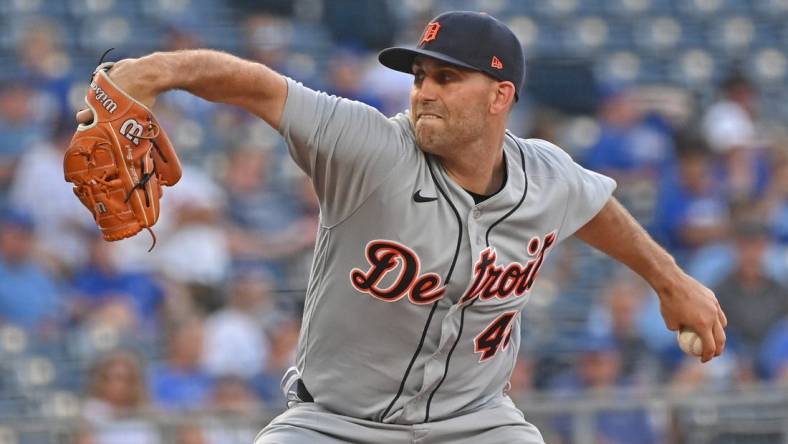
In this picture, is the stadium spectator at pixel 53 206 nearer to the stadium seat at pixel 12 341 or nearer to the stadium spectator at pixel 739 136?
the stadium seat at pixel 12 341

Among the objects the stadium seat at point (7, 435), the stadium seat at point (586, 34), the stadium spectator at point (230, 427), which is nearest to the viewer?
the stadium seat at point (7, 435)

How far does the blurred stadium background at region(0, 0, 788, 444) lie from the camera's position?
6727 millimetres

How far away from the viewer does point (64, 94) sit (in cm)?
845

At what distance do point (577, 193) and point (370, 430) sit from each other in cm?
93

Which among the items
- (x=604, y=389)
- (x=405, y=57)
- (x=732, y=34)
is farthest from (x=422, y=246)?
(x=732, y=34)

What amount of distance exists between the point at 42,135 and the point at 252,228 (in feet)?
4.13

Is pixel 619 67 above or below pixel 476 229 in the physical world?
below

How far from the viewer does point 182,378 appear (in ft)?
23.5

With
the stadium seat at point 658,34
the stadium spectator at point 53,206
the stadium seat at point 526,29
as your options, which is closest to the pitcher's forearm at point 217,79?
the stadium spectator at point 53,206

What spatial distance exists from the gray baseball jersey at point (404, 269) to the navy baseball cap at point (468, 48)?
189mm

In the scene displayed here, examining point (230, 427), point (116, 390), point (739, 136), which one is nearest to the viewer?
point (230, 427)

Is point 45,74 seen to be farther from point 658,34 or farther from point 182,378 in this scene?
point 658,34

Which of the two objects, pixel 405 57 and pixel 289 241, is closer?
pixel 405 57

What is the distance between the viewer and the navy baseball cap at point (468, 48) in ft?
12.9
